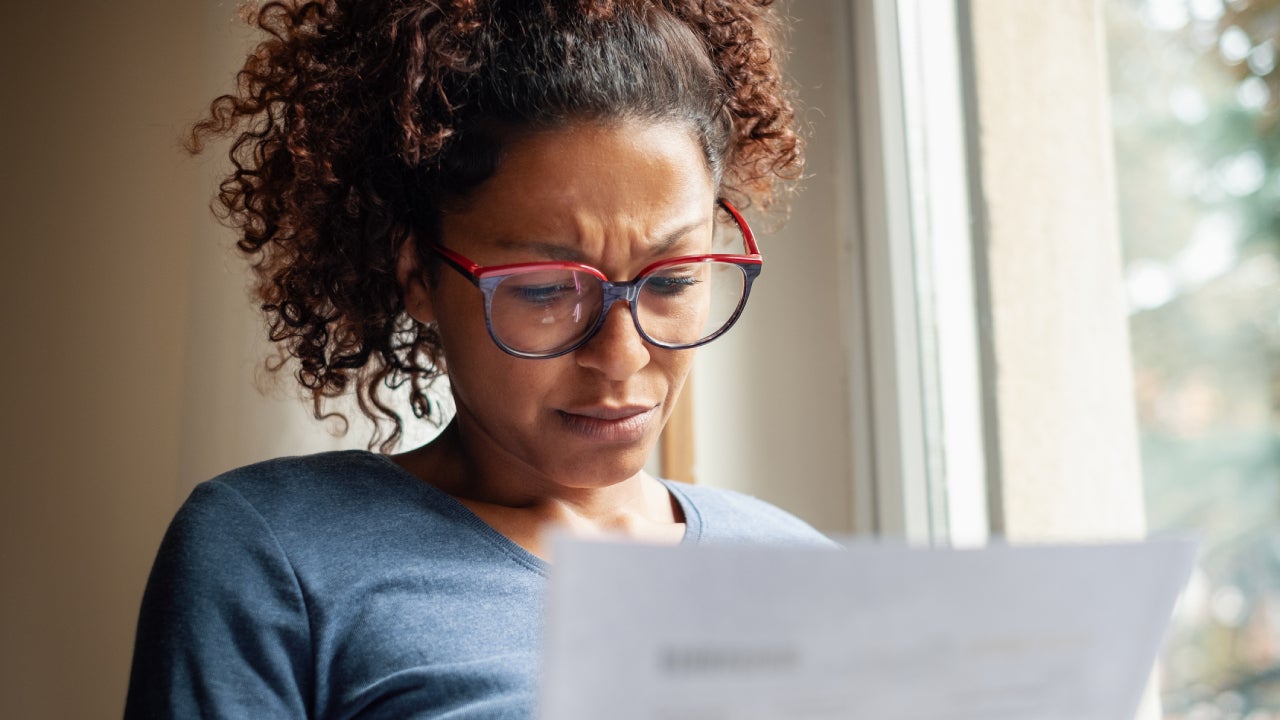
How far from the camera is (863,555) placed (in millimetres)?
465

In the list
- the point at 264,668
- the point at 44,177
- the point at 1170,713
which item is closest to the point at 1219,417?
the point at 1170,713

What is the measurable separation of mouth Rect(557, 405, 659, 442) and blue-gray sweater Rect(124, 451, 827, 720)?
0.13m

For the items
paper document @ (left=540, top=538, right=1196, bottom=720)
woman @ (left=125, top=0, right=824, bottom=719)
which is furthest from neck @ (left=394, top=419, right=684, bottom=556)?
paper document @ (left=540, top=538, right=1196, bottom=720)

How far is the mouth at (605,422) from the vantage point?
0.94m

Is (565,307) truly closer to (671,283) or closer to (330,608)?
(671,283)

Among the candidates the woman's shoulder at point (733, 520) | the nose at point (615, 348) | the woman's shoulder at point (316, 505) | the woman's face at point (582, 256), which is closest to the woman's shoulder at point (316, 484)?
the woman's shoulder at point (316, 505)

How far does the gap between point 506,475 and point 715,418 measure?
0.65m

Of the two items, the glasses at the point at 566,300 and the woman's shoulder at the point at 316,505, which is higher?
the glasses at the point at 566,300

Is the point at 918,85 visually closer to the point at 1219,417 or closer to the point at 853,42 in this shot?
the point at 853,42

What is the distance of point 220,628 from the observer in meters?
0.80

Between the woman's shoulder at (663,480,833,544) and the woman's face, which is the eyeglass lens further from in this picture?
the woman's shoulder at (663,480,833,544)

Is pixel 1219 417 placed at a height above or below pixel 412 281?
below

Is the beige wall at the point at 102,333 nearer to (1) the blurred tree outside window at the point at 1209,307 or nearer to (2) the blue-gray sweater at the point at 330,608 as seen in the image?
(2) the blue-gray sweater at the point at 330,608

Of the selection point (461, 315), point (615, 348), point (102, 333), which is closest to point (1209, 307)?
point (615, 348)
